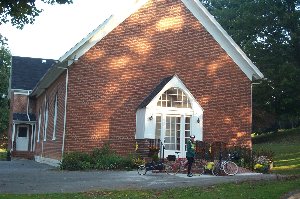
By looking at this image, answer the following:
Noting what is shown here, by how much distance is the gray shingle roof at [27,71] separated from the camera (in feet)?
131

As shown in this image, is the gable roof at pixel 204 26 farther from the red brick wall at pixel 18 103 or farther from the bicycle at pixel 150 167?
the red brick wall at pixel 18 103

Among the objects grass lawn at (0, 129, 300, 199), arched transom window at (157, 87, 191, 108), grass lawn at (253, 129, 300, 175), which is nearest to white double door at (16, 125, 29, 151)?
grass lawn at (253, 129, 300, 175)

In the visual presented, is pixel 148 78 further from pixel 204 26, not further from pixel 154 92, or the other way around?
pixel 204 26

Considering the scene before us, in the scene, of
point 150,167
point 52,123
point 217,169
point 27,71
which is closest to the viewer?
point 150,167

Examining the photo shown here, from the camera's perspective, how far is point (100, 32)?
21703 mm

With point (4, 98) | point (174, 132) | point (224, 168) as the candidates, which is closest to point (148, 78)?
point (174, 132)

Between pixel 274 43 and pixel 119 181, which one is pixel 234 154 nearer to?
pixel 119 181

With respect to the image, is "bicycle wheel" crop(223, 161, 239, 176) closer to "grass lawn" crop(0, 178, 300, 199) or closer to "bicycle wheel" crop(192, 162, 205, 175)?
"bicycle wheel" crop(192, 162, 205, 175)

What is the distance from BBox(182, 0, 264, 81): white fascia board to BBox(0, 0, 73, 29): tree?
9.26 m

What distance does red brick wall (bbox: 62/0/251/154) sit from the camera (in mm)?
21297

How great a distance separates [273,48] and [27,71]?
80.8 feet

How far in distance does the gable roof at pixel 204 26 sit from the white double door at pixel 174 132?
4840 millimetres

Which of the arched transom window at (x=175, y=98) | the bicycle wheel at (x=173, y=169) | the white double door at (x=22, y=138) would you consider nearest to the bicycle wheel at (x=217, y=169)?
the bicycle wheel at (x=173, y=169)

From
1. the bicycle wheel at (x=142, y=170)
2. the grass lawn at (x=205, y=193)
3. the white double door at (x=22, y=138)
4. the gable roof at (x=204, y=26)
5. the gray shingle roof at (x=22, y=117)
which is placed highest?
the gable roof at (x=204, y=26)
